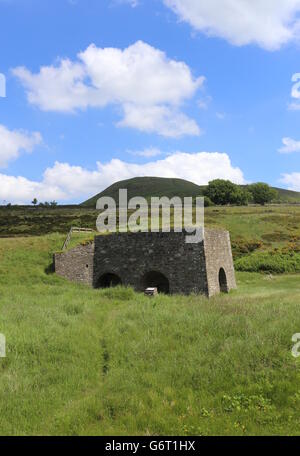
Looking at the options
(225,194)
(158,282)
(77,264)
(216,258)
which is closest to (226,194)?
(225,194)

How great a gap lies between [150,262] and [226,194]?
90.3m

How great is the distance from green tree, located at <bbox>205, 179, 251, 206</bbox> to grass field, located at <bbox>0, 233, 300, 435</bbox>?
98.4 metres

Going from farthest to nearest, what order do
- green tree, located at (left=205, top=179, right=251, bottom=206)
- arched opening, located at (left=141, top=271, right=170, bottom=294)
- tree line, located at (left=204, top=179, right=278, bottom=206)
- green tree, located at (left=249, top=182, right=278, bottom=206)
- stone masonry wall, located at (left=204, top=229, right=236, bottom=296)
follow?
1. green tree, located at (left=249, top=182, right=278, bottom=206)
2. green tree, located at (left=205, top=179, right=251, bottom=206)
3. tree line, located at (left=204, top=179, right=278, bottom=206)
4. arched opening, located at (left=141, top=271, right=170, bottom=294)
5. stone masonry wall, located at (left=204, top=229, right=236, bottom=296)

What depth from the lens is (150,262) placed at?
26344 millimetres

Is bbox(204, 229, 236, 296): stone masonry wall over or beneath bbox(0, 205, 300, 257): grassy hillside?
beneath

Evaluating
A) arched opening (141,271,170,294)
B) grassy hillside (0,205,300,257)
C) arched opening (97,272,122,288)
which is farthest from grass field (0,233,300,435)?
grassy hillside (0,205,300,257)

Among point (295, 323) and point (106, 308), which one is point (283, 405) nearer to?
point (295, 323)

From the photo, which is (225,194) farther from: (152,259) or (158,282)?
(152,259)

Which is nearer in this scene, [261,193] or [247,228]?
[247,228]

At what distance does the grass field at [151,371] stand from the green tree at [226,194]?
98.4 meters

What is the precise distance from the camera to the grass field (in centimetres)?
835

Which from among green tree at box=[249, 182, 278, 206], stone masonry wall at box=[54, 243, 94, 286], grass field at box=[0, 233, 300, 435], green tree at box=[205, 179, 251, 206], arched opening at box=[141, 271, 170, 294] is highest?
green tree at box=[249, 182, 278, 206]

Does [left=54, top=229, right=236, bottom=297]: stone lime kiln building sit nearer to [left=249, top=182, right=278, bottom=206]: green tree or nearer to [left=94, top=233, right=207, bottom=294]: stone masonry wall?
[left=94, top=233, right=207, bottom=294]: stone masonry wall

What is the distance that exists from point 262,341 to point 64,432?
5834 millimetres
